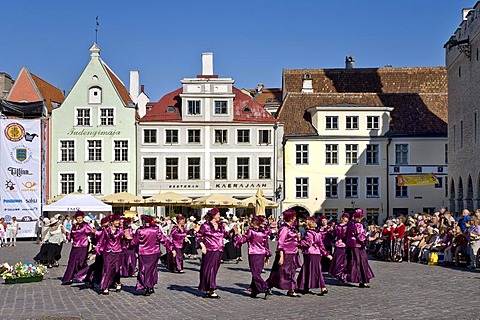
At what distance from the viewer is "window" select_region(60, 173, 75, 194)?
50.0 m

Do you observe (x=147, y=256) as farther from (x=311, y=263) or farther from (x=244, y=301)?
(x=311, y=263)

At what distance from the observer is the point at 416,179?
51000 mm

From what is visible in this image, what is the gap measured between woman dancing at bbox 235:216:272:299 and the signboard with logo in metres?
26.1

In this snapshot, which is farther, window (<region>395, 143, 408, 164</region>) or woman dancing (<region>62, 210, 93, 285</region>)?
window (<region>395, 143, 408, 164</region>)

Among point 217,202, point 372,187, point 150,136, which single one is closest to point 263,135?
point 150,136

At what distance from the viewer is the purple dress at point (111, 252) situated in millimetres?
16547

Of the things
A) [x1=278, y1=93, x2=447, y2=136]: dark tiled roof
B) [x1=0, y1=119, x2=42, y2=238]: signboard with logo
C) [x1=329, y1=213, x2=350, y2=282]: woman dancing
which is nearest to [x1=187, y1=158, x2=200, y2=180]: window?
[x1=278, y1=93, x2=447, y2=136]: dark tiled roof

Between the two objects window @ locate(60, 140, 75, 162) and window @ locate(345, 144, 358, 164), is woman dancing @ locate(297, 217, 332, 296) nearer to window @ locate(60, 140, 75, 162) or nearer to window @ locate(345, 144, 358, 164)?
window @ locate(60, 140, 75, 162)

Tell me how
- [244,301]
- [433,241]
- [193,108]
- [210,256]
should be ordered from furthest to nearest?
1. [193,108]
2. [433,241]
3. [210,256]
4. [244,301]

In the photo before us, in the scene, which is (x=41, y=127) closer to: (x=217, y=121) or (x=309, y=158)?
(x=217, y=121)

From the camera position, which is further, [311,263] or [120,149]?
[120,149]

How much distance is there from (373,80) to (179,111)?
17947mm

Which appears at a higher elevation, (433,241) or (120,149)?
(120,149)

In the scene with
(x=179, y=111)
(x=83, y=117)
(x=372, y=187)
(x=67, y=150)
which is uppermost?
(x=179, y=111)
